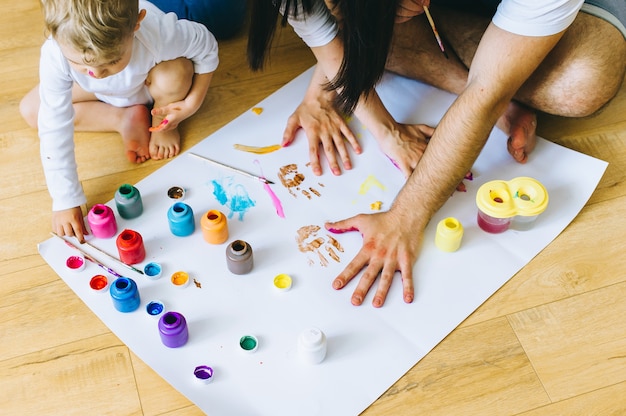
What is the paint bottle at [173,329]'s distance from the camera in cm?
115

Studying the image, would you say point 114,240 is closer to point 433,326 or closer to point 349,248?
point 349,248

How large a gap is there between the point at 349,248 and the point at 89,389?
52 centimetres

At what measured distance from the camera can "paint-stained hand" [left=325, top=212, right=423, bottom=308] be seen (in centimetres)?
124

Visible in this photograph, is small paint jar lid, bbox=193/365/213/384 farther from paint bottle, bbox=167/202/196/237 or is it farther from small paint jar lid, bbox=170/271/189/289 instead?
paint bottle, bbox=167/202/196/237

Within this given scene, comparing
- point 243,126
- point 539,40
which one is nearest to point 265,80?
point 243,126

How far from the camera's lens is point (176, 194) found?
4.62 ft

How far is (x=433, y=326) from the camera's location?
1.22m

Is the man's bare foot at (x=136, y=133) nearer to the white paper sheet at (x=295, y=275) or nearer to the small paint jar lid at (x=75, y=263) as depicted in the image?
the white paper sheet at (x=295, y=275)

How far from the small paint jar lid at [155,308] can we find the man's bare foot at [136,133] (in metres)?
0.38

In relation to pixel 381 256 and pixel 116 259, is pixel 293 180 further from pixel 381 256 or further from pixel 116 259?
pixel 116 259

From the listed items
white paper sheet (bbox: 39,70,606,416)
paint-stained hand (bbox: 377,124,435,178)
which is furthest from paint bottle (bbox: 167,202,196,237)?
paint-stained hand (bbox: 377,124,435,178)

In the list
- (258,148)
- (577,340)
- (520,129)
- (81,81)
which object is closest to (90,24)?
(81,81)

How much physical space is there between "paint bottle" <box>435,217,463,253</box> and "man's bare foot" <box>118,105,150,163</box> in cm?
64

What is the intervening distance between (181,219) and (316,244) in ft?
0.85
